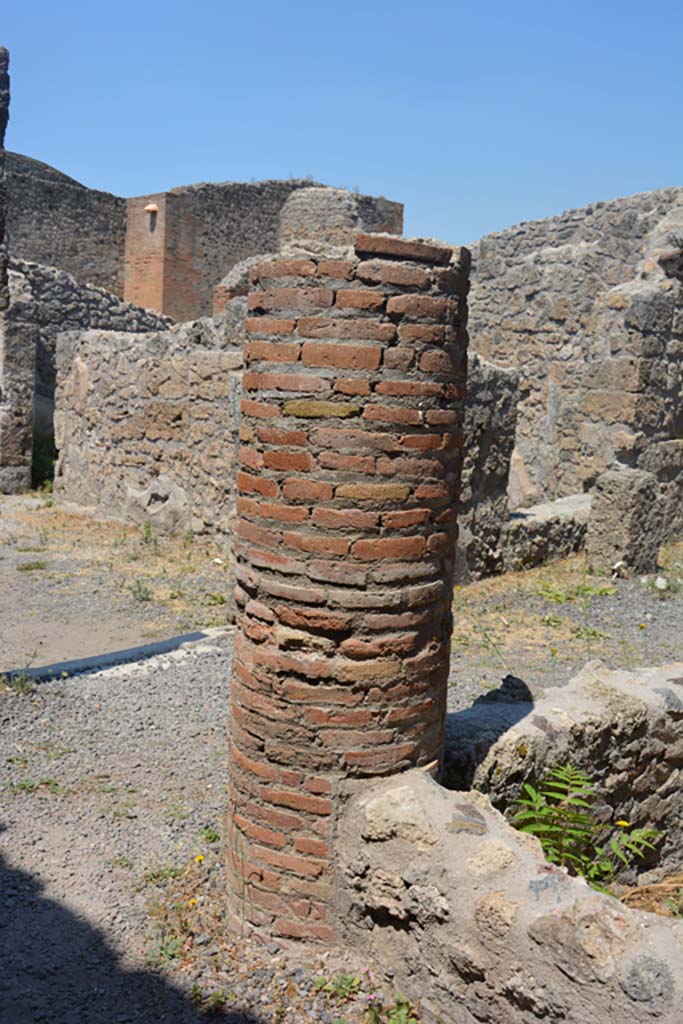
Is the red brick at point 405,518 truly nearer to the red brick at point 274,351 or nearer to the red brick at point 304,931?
the red brick at point 274,351

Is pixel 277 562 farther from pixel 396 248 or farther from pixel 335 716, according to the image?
pixel 396 248

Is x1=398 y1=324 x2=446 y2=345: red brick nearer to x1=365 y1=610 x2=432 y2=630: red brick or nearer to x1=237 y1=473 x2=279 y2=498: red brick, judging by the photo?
x1=237 y1=473 x2=279 y2=498: red brick

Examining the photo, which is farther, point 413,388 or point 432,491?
point 432,491

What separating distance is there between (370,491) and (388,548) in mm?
195

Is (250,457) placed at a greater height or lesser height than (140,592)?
greater

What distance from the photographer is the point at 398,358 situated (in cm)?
296

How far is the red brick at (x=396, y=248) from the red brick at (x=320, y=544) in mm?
891

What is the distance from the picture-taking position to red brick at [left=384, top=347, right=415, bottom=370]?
9.68 ft

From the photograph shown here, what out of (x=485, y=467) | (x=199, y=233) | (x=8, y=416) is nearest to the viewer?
(x=485, y=467)

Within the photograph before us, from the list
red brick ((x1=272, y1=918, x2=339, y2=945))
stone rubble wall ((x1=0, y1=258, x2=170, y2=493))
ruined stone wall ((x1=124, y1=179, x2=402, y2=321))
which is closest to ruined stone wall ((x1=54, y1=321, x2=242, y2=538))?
stone rubble wall ((x1=0, y1=258, x2=170, y2=493))

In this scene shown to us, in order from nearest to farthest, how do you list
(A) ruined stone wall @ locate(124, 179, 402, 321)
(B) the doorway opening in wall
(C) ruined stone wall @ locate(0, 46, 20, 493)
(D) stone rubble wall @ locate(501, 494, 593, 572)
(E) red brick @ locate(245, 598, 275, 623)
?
(E) red brick @ locate(245, 598, 275, 623) → (D) stone rubble wall @ locate(501, 494, 593, 572) → (C) ruined stone wall @ locate(0, 46, 20, 493) → (B) the doorway opening in wall → (A) ruined stone wall @ locate(124, 179, 402, 321)

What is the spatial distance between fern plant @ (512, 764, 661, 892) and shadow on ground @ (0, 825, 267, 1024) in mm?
1254

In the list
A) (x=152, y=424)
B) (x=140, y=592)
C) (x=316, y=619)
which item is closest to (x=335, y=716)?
(x=316, y=619)

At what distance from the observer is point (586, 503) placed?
9.69 meters
